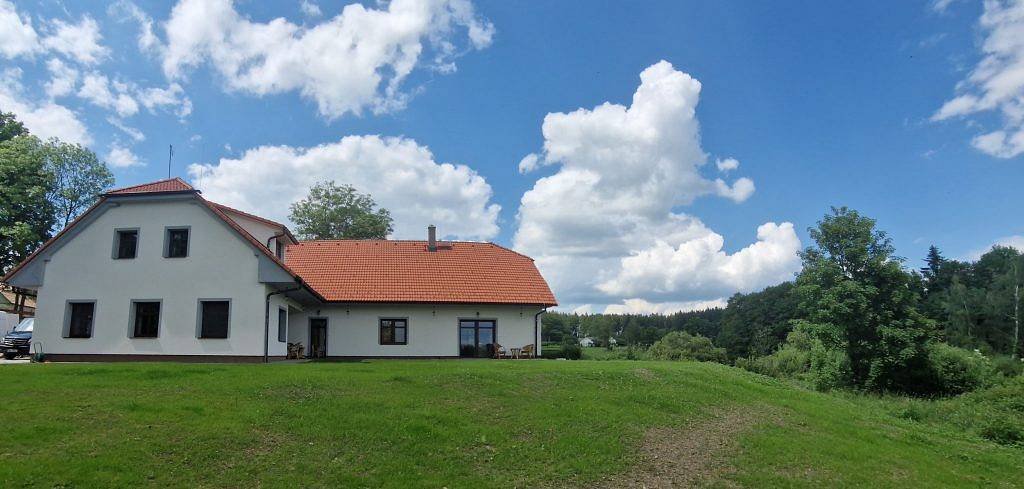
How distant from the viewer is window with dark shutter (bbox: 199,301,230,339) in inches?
807

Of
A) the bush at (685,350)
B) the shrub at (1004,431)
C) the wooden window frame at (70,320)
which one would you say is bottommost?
the shrub at (1004,431)

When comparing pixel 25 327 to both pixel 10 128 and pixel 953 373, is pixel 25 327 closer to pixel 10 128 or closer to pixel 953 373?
pixel 10 128

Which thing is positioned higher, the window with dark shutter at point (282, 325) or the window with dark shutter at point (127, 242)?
the window with dark shutter at point (127, 242)

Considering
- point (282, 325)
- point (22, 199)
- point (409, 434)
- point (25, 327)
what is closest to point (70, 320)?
point (282, 325)

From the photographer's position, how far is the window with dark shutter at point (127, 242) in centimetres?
2112

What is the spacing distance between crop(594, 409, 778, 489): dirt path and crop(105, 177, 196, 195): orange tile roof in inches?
705

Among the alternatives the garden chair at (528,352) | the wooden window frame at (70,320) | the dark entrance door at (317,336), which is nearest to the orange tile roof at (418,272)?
the dark entrance door at (317,336)

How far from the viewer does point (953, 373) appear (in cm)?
2797

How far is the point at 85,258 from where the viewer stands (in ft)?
69.1

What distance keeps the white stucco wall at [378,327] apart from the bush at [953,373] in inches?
756

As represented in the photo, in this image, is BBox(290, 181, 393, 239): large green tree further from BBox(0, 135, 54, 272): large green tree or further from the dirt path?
the dirt path

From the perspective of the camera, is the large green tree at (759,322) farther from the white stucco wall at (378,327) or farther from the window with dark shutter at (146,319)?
the window with dark shutter at (146,319)

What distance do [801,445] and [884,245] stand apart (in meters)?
22.2

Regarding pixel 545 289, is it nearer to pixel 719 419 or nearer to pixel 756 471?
pixel 719 419
